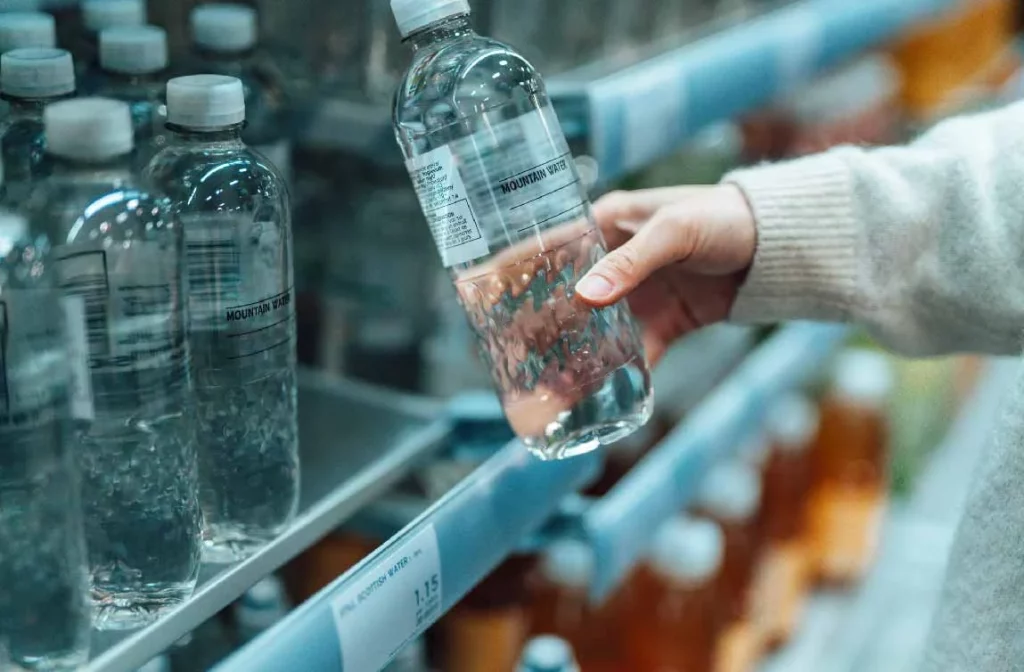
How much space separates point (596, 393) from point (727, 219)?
0.23 meters

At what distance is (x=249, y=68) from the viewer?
42.1 inches

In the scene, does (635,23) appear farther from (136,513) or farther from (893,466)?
(136,513)

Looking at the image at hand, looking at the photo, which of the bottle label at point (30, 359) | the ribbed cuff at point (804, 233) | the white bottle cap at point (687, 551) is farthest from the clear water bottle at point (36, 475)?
the white bottle cap at point (687, 551)

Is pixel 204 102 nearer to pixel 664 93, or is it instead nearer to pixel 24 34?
pixel 24 34

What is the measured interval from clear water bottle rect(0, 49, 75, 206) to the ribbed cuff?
62 centimetres

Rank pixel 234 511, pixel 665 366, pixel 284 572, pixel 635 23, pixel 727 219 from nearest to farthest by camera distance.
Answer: pixel 234 511, pixel 727 219, pixel 284 572, pixel 635 23, pixel 665 366

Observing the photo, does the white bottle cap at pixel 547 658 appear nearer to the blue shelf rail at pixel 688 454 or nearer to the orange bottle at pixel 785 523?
the blue shelf rail at pixel 688 454

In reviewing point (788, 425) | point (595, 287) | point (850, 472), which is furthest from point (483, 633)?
point (850, 472)

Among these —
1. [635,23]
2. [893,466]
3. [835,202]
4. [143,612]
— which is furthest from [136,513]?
[893,466]

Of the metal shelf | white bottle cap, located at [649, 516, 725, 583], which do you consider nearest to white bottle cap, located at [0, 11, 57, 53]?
the metal shelf

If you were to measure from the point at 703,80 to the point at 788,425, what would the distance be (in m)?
0.74

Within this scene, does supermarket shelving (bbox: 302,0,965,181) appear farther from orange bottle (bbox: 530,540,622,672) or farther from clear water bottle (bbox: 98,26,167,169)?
orange bottle (bbox: 530,540,622,672)

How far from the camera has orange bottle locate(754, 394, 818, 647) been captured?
173 cm

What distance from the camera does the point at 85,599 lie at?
0.69 m
